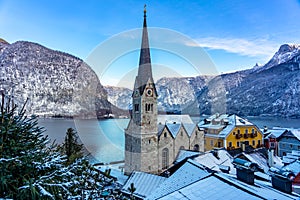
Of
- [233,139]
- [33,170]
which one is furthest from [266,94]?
[33,170]

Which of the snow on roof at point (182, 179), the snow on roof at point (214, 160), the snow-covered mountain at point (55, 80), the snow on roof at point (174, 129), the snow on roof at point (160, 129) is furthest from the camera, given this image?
the snow-covered mountain at point (55, 80)

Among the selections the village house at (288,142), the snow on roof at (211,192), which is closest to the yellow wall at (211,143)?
the village house at (288,142)

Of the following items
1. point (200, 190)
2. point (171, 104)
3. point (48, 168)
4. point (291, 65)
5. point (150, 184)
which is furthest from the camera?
point (291, 65)

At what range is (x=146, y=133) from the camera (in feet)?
75.2

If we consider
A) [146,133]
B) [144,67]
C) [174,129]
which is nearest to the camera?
[146,133]

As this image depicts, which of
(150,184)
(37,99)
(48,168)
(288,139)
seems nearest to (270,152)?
(150,184)

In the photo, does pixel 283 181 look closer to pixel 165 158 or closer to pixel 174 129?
pixel 165 158

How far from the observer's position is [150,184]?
13219mm

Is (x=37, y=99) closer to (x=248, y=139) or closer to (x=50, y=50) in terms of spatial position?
(x=50, y=50)

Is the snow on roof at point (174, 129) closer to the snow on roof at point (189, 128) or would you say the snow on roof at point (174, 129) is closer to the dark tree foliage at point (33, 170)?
the snow on roof at point (189, 128)

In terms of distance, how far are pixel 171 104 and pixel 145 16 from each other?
5466 centimetres

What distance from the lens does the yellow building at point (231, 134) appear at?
94.3 feet

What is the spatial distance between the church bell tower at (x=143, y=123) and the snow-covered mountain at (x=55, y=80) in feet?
274

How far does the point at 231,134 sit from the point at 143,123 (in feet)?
38.7
